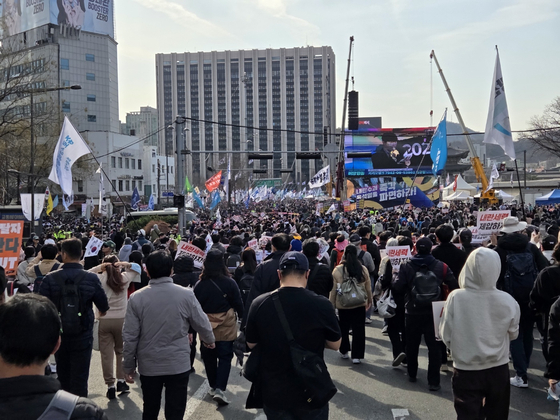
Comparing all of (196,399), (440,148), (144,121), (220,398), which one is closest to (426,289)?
(220,398)

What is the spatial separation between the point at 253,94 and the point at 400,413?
16328 cm

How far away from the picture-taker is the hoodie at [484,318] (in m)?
4.10

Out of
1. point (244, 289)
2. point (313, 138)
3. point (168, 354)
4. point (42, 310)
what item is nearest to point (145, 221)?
point (244, 289)

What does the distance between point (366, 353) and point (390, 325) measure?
0.97 meters

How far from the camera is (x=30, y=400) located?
1960mm

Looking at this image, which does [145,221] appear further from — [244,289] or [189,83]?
[189,83]

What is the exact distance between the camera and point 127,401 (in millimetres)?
6289

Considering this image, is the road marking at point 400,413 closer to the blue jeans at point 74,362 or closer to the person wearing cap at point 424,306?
the person wearing cap at point 424,306

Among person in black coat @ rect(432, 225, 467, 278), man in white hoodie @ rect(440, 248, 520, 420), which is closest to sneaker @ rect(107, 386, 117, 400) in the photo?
man in white hoodie @ rect(440, 248, 520, 420)

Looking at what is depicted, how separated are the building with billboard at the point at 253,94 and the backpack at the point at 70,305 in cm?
15531

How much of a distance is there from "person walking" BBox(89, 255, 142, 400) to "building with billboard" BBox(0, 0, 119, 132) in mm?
71210

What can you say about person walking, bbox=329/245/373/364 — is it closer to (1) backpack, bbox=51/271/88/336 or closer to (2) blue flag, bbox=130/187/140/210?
Answer: (1) backpack, bbox=51/271/88/336

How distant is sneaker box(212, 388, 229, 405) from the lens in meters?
5.96

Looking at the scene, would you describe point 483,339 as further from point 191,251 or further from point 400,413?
point 191,251
